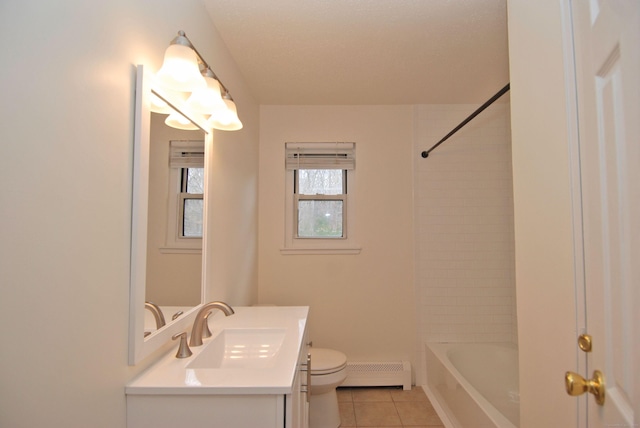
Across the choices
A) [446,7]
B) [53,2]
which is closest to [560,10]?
[446,7]

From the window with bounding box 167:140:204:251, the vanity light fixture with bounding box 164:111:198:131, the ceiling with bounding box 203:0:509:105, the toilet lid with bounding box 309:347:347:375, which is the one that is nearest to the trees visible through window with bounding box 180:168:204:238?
the window with bounding box 167:140:204:251

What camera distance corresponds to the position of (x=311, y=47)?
1844 mm

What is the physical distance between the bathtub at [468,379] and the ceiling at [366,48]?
202cm

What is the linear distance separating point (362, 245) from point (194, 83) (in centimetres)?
188

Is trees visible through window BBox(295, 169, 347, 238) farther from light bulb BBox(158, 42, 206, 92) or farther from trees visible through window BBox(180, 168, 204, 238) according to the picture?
light bulb BBox(158, 42, 206, 92)

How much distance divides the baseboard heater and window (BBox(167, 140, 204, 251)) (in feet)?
5.83

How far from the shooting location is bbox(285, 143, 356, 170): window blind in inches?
106

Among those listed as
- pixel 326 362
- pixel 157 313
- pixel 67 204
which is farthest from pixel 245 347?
pixel 67 204

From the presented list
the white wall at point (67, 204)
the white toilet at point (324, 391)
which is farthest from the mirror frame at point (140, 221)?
the white toilet at point (324, 391)

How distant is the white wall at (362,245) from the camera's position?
2607 millimetres

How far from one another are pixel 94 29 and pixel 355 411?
2491 mm

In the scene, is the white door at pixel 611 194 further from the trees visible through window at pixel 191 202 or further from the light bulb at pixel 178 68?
the trees visible through window at pixel 191 202

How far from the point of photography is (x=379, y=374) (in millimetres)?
2547

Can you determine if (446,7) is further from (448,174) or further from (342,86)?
(448,174)
